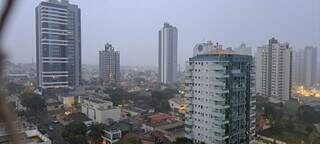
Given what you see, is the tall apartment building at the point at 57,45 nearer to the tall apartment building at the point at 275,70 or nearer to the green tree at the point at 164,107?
the green tree at the point at 164,107

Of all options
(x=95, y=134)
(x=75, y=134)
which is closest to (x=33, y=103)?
(x=95, y=134)

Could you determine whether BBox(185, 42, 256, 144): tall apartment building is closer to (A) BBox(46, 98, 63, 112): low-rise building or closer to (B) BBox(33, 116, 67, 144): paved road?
(B) BBox(33, 116, 67, 144): paved road

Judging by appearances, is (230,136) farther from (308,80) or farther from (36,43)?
(308,80)

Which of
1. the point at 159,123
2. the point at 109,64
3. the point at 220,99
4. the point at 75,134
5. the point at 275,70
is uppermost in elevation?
the point at 109,64

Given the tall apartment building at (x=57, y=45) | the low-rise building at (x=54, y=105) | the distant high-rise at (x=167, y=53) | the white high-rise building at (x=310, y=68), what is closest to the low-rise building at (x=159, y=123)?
the low-rise building at (x=54, y=105)

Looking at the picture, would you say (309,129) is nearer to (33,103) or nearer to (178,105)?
(178,105)

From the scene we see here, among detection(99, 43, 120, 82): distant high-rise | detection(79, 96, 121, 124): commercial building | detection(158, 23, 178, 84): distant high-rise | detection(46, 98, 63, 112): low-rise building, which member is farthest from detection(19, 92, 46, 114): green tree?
detection(158, 23, 178, 84): distant high-rise

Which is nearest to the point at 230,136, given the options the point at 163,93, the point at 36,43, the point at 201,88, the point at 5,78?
the point at 201,88
